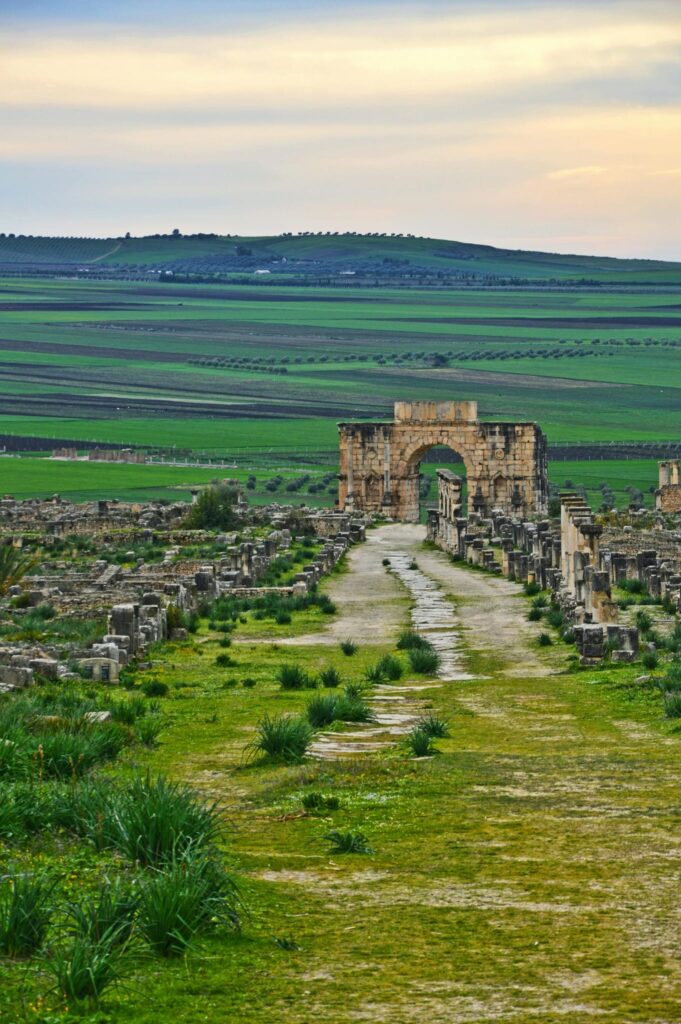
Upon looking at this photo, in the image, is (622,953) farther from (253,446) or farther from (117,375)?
(117,375)

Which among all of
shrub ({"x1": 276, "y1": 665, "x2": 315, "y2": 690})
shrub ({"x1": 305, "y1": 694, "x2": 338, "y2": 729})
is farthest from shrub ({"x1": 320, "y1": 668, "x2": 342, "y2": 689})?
shrub ({"x1": 305, "y1": 694, "x2": 338, "y2": 729})

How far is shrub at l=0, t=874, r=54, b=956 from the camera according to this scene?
10023 mm

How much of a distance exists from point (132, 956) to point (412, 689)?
12406 millimetres

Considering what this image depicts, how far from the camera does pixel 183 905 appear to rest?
10.3 meters

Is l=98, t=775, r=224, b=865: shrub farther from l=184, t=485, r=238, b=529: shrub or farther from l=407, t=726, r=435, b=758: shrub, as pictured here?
l=184, t=485, r=238, b=529: shrub

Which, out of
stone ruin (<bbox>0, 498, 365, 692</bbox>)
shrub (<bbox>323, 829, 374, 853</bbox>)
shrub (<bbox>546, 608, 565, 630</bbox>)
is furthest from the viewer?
shrub (<bbox>546, 608, 565, 630</bbox>)

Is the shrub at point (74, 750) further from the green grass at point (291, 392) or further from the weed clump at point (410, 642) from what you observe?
the green grass at point (291, 392)

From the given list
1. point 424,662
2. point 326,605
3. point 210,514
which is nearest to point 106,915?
point 424,662

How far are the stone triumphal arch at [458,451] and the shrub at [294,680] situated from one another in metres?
45.9

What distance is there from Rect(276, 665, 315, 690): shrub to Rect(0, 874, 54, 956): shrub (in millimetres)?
12531

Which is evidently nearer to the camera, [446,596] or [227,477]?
[446,596]

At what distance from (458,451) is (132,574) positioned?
30027 millimetres

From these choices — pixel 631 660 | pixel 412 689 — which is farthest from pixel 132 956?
pixel 631 660

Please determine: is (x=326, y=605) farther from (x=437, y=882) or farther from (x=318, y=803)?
(x=437, y=882)
